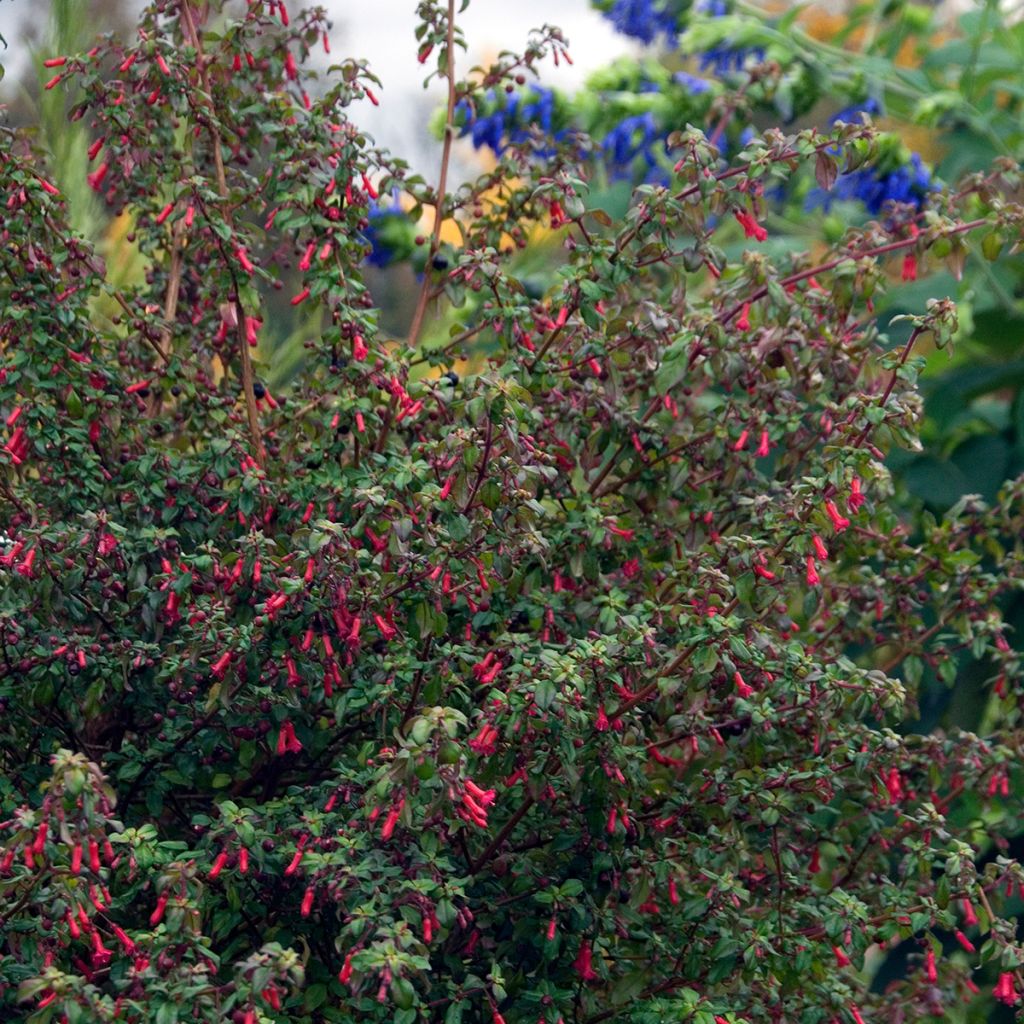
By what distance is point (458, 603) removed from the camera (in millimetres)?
2295

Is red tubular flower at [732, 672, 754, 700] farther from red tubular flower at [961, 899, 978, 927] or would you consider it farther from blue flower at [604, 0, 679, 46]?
blue flower at [604, 0, 679, 46]

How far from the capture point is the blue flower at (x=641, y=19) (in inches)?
203

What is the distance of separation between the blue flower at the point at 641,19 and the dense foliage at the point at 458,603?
2.52 metres

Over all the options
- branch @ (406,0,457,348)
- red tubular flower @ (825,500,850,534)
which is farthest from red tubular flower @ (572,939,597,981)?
branch @ (406,0,457,348)

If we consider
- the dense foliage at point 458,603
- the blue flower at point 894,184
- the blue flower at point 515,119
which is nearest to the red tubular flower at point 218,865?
the dense foliage at point 458,603

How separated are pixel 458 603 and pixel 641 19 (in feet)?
11.4

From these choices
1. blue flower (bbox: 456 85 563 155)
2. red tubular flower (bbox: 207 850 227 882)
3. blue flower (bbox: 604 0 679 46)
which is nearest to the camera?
red tubular flower (bbox: 207 850 227 882)

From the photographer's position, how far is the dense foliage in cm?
193

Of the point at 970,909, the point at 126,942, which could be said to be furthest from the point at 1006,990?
the point at 126,942

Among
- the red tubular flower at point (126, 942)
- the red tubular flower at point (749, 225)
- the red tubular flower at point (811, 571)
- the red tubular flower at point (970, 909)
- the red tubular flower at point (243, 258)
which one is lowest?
the red tubular flower at point (126, 942)

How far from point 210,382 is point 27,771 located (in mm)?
787

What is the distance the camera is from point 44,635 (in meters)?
2.09

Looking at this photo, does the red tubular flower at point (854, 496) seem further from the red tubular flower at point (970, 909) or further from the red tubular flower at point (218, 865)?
the red tubular flower at point (218, 865)

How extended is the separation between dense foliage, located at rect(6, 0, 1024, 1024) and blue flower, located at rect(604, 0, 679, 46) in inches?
99.3
